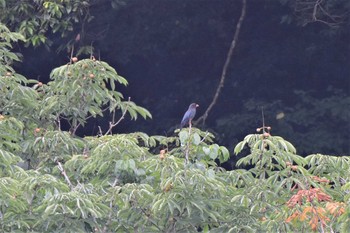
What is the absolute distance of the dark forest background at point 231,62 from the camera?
8703mm

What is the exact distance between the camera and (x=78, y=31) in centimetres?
866

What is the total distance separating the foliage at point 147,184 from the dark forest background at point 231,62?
359 cm

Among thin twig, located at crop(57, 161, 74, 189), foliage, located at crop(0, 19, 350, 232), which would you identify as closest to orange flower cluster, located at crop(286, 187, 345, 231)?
foliage, located at crop(0, 19, 350, 232)

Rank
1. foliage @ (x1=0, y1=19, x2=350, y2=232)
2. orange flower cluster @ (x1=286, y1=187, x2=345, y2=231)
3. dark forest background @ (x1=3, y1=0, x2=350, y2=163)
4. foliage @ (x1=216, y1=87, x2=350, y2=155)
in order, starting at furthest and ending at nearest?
dark forest background @ (x1=3, y1=0, x2=350, y2=163) < foliage @ (x1=216, y1=87, x2=350, y2=155) < foliage @ (x1=0, y1=19, x2=350, y2=232) < orange flower cluster @ (x1=286, y1=187, x2=345, y2=231)

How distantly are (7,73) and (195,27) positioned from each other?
13.2 feet

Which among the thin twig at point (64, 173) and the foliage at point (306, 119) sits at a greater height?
the thin twig at point (64, 173)

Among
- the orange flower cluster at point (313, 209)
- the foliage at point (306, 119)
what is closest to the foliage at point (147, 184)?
the orange flower cluster at point (313, 209)

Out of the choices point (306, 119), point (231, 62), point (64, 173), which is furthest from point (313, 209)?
point (231, 62)

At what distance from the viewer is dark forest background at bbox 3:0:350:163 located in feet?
28.6

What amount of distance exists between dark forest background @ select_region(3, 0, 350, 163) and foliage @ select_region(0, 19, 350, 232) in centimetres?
359

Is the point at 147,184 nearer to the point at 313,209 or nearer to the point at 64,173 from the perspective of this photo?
the point at 64,173

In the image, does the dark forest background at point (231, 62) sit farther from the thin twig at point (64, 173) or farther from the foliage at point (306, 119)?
the thin twig at point (64, 173)

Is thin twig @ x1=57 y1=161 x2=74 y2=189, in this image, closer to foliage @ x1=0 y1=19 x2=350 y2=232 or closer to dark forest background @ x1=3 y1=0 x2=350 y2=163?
foliage @ x1=0 y1=19 x2=350 y2=232

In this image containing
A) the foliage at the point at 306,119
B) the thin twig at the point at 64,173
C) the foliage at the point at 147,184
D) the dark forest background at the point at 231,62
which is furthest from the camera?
the dark forest background at the point at 231,62
